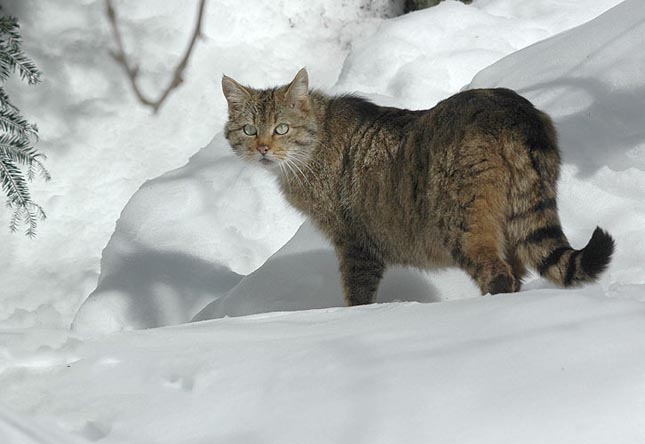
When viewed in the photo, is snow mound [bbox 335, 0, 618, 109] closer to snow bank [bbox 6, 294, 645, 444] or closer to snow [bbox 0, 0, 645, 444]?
snow [bbox 0, 0, 645, 444]

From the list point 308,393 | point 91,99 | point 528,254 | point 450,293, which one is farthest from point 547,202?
point 91,99

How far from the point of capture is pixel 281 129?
3709mm

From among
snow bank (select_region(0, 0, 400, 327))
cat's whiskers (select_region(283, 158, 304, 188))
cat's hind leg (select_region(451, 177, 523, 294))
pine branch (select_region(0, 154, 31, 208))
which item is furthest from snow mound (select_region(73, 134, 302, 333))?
cat's hind leg (select_region(451, 177, 523, 294))

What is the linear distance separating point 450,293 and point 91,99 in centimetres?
343

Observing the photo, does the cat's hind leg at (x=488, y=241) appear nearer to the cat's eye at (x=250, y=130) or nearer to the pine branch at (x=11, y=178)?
the cat's eye at (x=250, y=130)

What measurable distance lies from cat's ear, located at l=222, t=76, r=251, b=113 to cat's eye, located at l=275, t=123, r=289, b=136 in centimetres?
22

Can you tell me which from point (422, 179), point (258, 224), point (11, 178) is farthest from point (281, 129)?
point (11, 178)

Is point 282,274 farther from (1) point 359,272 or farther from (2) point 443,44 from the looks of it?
(2) point 443,44

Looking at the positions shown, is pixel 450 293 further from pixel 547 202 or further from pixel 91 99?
pixel 91 99

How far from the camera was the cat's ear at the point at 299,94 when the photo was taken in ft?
12.2

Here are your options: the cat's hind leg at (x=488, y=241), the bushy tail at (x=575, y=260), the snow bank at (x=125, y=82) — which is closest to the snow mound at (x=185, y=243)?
the snow bank at (x=125, y=82)

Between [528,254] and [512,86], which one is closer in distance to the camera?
[528,254]

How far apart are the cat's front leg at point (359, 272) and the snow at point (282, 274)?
20cm

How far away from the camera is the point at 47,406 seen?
1908mm
